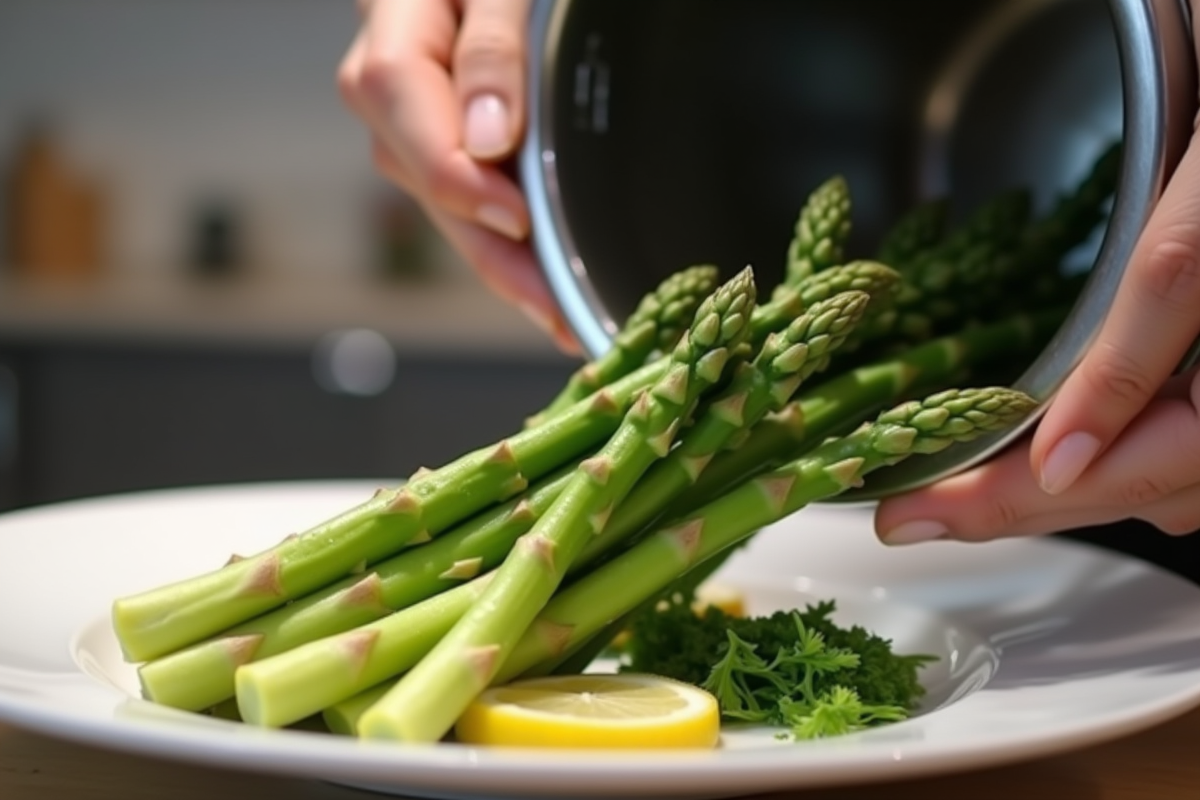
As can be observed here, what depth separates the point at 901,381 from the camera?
3.58 feet

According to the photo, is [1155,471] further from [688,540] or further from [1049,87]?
[1049,87]

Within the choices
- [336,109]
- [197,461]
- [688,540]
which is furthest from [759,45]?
[336,109]

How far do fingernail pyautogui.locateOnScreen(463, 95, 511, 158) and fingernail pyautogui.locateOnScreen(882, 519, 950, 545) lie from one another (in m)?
0.43

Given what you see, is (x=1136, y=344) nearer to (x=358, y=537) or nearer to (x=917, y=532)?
(x=917, y=532)

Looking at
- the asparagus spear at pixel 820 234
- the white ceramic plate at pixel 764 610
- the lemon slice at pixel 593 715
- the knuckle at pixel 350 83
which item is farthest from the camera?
the knuckle at pixel 350 83

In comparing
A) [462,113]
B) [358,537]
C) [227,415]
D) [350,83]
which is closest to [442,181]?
[462,113]

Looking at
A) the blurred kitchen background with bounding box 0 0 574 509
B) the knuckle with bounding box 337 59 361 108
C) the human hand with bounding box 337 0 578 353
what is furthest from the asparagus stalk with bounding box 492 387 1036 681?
the blurred kitchen background with bounding box 0 0 574 509

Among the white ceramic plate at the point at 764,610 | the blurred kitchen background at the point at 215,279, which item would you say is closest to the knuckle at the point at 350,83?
the white ceramic plate at the point at 764,610

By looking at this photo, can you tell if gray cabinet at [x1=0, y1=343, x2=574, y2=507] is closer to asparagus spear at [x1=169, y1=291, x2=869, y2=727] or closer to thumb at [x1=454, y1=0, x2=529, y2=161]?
thumb at [x1=454, y1=0, x2=529, y2=161]

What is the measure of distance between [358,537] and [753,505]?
0.24 m

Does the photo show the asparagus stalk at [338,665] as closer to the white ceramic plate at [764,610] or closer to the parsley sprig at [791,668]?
the white ceramic plate at [764,610]

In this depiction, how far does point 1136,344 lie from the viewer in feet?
2.79

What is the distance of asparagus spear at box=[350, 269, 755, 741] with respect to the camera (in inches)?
30.4

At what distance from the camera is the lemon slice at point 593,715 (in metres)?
0.77
